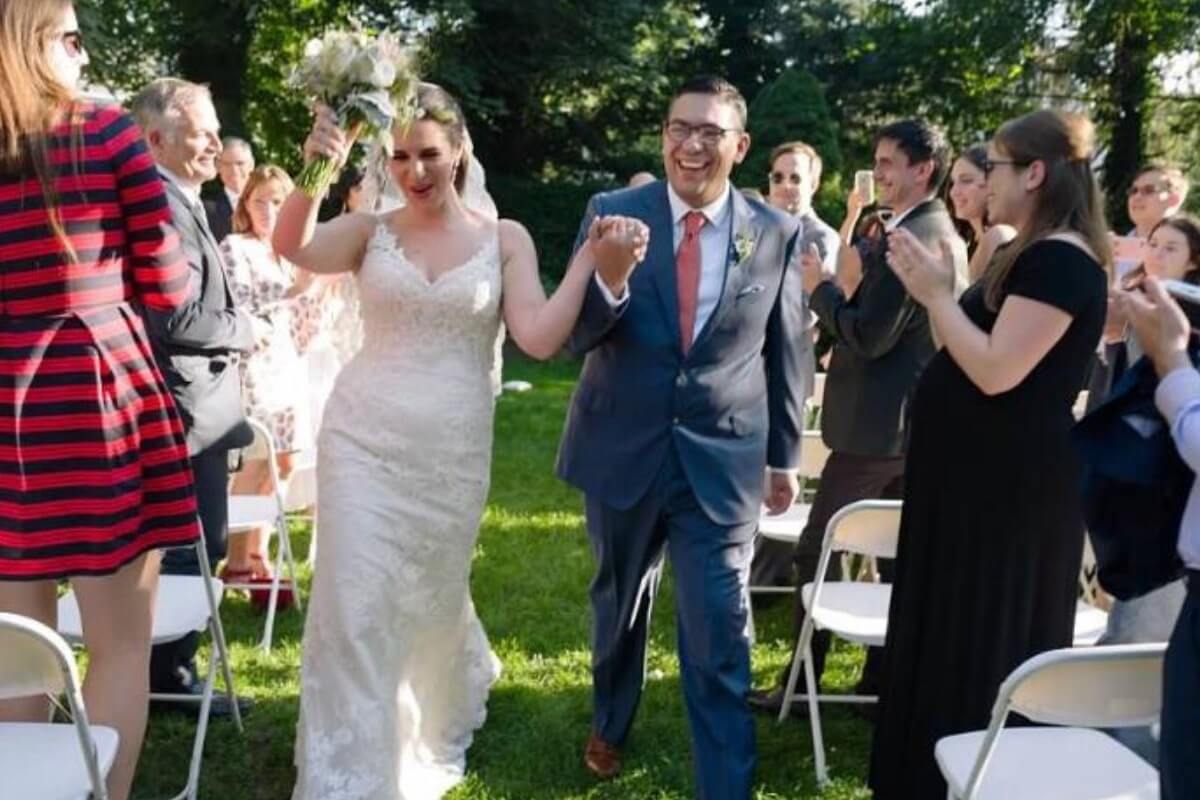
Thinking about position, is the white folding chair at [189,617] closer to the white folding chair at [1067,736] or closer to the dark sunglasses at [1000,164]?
the white folding chair at [1067,736]

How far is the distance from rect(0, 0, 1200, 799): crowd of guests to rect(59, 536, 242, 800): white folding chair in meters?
0.33

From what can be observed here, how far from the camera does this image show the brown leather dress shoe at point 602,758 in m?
4.07

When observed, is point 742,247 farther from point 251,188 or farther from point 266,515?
point 251,188

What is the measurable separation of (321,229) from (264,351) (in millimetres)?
2207

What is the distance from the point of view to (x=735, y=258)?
3658mm

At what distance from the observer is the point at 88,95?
285 cm

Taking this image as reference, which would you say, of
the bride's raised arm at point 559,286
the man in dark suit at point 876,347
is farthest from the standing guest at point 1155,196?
the bride's raised arm at point 559,286

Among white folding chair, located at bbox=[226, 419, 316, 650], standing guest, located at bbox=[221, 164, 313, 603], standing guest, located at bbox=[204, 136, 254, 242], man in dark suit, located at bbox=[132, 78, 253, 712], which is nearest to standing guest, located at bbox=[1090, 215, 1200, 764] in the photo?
man in dark suit, located at bbox=[132, 78, 253, 712]

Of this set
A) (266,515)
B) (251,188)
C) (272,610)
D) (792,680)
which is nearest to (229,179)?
(251,188)

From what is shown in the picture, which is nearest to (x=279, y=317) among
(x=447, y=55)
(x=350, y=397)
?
(x=350, y=397)

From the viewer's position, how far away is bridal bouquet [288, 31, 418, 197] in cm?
329

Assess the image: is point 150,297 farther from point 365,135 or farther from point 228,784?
point 228,784

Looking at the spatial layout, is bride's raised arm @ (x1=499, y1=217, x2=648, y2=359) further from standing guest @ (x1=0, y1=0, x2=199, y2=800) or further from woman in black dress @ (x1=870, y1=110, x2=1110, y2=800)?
standing guest @ (x1=0, y1=0, x2=199, y2=800)

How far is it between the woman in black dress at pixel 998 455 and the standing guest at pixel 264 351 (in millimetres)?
3543
